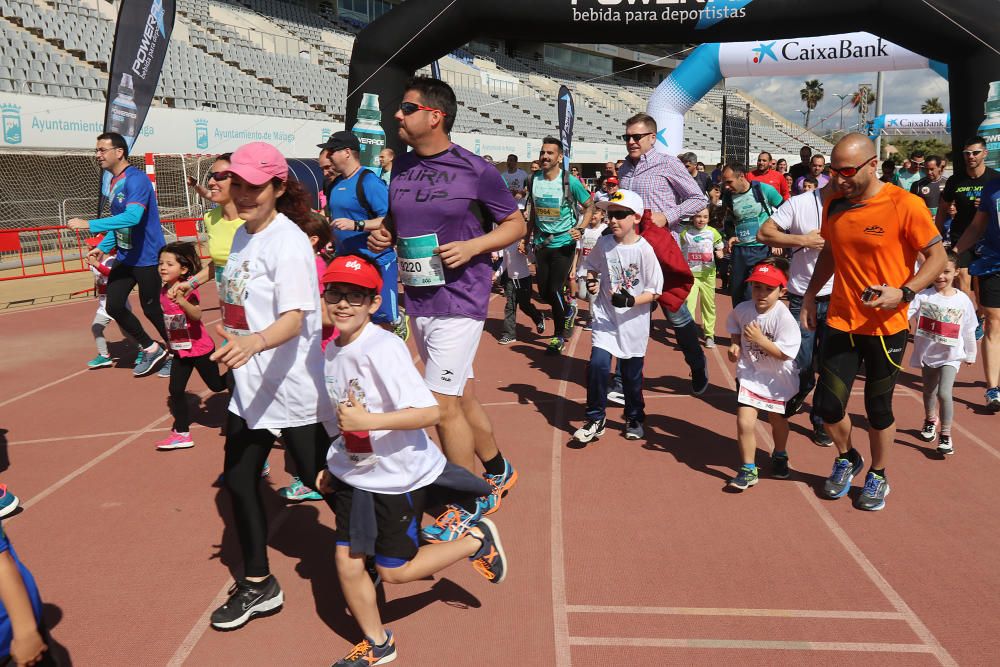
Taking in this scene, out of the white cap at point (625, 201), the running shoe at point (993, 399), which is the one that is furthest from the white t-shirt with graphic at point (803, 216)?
the running shoe at point (993, 399)

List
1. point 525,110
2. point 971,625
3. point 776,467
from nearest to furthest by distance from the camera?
point 971,625
point 776,467
point 525,110

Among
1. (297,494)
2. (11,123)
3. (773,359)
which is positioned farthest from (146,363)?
(11,123)

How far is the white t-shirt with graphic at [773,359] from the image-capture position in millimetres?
4555

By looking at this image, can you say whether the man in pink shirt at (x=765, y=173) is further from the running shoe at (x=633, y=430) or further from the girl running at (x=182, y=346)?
the girl running at (x=182, y=346)

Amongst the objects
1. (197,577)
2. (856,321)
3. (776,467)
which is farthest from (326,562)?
(856,321)

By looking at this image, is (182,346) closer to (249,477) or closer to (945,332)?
(249,477)

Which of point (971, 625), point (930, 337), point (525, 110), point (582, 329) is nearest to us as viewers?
point (971, 625)

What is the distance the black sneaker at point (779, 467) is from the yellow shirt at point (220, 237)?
12.8 feet

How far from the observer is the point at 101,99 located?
18938mm

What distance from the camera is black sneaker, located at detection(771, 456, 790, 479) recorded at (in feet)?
15.8

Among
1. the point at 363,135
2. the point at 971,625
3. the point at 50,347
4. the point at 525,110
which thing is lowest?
the point at 971,625

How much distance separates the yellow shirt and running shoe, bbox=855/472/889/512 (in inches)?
171

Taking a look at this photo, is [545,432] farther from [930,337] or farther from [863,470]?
[930,337]

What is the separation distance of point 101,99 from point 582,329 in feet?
50.9
